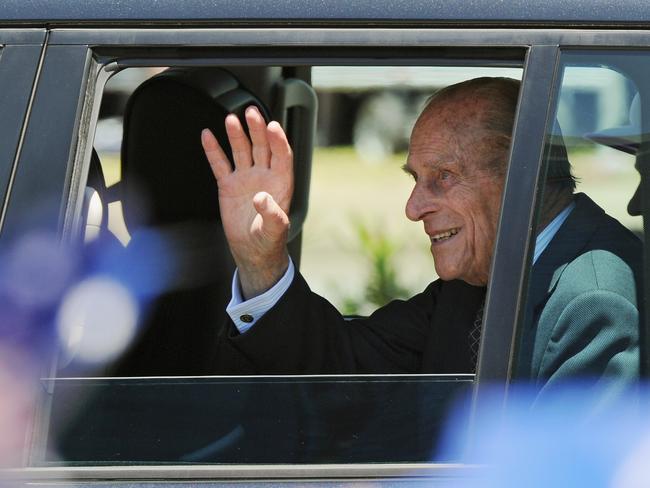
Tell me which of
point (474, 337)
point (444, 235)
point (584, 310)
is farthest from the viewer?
point (444, 235)

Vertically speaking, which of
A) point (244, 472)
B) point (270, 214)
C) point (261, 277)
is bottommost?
point (244, 472)

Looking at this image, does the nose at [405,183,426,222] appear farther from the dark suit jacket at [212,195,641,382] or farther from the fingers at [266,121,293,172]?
the fingers at [266,121,293,172]

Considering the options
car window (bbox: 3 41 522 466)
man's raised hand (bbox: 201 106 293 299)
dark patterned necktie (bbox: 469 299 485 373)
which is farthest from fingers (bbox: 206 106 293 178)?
dark patterned necktie (bbox: 469 299 485 373)

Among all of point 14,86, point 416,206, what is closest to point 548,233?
point 416,206

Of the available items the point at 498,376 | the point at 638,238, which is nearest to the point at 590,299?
the point at 638,238

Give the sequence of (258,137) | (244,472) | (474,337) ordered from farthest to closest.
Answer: (474,337) < (258,137) < (244,472)

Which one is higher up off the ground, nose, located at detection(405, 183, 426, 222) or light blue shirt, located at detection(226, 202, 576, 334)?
nose, located at detection(405, 183, 426, 222)

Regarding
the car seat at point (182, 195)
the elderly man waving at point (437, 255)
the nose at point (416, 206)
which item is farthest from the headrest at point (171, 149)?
the nose at point (416, 206)

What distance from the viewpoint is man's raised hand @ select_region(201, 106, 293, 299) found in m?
2.15

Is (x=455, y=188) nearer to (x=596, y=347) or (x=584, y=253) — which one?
(x=584, y=253)

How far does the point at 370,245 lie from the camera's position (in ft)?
21.3

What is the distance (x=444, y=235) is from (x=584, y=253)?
23.5 inches

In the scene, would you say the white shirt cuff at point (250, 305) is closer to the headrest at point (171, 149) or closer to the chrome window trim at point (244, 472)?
the headrest at point (171, 149)

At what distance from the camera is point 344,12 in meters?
1.78
